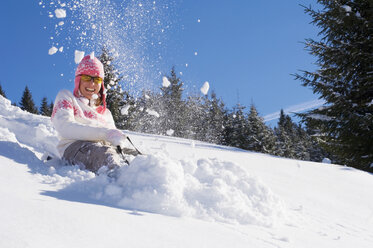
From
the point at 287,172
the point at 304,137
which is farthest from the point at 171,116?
the point at 287,172

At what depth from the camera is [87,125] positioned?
10.2ft

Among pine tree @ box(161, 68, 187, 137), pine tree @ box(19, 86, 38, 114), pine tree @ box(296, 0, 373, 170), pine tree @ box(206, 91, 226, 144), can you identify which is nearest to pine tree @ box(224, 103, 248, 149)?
pine tree @ box(206, 91, 226, 144)

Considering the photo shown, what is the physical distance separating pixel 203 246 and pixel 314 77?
8.61m

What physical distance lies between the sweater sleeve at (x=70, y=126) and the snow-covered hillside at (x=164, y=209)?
0.37m

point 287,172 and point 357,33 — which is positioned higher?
point 357,33

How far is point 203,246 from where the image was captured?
1379 mm

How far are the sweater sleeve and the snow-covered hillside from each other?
0.37 m

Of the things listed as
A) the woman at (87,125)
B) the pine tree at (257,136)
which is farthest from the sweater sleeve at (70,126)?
the pine tree at (257,136)

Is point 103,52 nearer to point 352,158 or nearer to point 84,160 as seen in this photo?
point 352,158

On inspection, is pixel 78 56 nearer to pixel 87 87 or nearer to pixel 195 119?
pixel 87 87

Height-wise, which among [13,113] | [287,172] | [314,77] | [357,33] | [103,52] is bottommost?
[287,172]

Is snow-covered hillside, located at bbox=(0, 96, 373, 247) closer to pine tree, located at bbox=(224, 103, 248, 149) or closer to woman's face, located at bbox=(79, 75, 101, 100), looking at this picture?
woman's face, located at bbox=(79, 75, 101, 100)

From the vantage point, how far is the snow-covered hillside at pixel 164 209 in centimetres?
125

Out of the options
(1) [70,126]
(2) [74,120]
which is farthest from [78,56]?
(1) [70,126]
